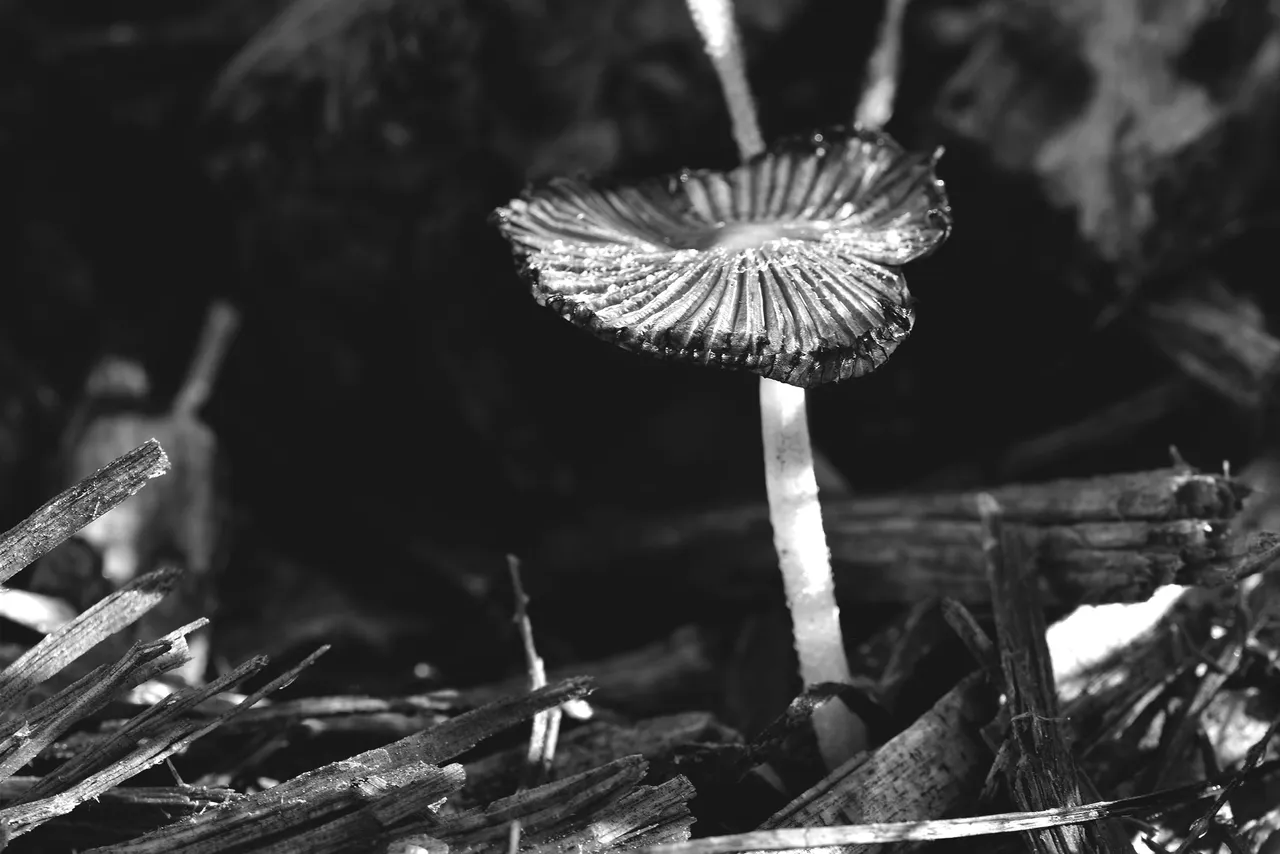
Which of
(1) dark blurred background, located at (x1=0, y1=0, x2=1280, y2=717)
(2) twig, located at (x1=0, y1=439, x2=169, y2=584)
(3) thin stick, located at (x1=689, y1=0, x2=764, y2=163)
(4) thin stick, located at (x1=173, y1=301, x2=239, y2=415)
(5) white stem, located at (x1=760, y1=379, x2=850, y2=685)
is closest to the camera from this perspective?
(2) twig, located at (x1=0, y1=439, x2=169, y2=584)

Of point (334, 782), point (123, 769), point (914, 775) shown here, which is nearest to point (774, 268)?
point (914, 775)

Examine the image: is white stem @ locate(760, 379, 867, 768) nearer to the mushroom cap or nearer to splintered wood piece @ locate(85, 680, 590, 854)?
the mushroom cap

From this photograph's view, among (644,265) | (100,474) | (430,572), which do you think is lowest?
(430,572)

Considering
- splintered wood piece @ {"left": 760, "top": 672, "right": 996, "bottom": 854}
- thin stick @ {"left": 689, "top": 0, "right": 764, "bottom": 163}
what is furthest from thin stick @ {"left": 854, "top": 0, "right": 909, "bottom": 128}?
splintered wood piece @ {"left": 760, "top": 672, "right": 996, "bottom": 854}

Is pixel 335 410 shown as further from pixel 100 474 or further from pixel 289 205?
pixel 100 474

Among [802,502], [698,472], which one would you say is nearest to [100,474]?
[802,502]

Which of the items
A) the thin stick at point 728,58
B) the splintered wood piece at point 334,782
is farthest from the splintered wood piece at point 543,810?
the thin stick at point 728,58

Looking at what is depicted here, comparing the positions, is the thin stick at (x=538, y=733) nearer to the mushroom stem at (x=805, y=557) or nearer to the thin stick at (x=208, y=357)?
the mushroom stem at (x=805, y=557)
